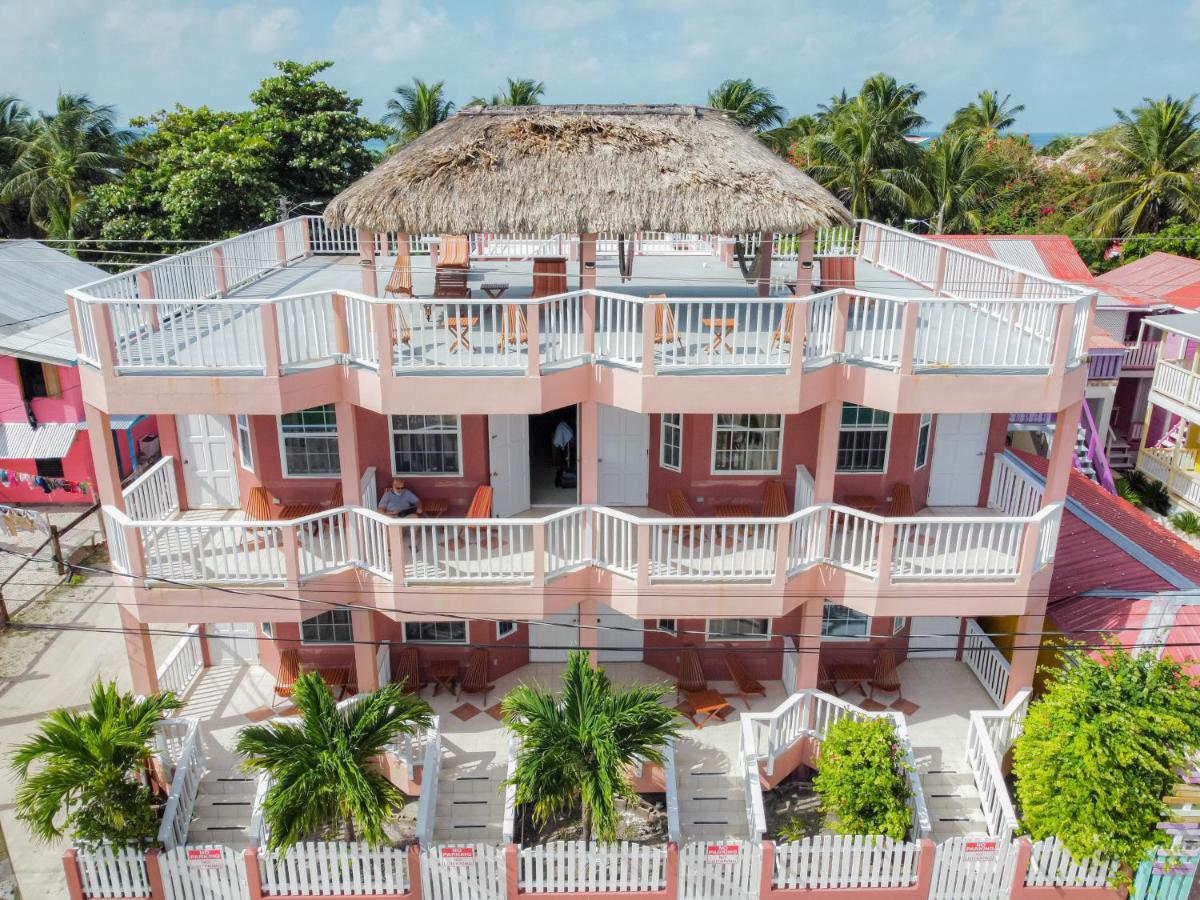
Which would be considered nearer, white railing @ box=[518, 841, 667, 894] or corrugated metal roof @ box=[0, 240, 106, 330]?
white railing @ box=[518, 841, 667, 894]

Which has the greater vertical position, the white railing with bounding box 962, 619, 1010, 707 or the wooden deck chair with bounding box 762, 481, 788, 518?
the wooden deck chair with bounding box 762, 481, 788, 518

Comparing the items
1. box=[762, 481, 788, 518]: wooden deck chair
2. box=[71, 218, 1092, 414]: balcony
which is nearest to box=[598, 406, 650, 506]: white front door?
box=[762, 481, 788, 518]: wooden deck chair

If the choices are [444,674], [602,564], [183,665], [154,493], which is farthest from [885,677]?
[154,493]

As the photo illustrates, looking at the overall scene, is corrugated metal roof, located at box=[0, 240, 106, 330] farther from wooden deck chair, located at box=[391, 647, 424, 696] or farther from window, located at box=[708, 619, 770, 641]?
window, located at box=[708, 619, 770, 641]

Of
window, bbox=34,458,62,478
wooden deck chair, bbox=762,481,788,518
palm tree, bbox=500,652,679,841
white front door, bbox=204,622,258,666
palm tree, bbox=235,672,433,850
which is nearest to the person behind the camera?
palm tree, bbox=235,672,433,850

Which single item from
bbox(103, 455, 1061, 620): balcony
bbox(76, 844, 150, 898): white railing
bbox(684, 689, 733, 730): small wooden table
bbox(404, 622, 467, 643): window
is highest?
bbox(103, 455, 1061, 620): balcony

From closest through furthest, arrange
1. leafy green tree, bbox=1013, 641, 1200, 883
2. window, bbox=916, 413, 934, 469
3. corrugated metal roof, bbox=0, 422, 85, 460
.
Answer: leafy green tree, bbox=1013, 641, 1200, 883 < window, bbox=916, 413, 934, 469 < corrugated metal roof, bbox=0, 422, 85, 460

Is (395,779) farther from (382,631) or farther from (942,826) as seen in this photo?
(942,826)
